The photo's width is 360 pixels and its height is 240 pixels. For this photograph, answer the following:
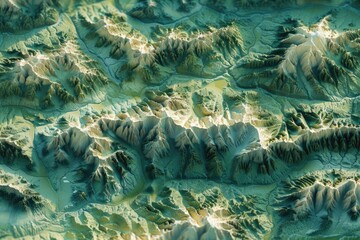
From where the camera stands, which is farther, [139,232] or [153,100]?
[153,100]

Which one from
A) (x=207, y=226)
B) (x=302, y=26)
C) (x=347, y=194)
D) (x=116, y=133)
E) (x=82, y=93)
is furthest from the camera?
Result: (x=302, y=26)

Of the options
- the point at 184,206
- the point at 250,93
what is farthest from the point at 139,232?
the point at 250,93

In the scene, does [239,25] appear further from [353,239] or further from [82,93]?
[353,239]

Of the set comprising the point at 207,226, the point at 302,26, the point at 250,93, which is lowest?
the point at 207,226

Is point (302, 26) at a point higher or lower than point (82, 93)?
higher

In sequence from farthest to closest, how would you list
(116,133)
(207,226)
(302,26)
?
(302,26) < (116,133) < (207,226)

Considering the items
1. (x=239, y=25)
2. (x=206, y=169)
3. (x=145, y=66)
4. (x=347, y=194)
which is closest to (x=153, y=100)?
(x=145, y=66)

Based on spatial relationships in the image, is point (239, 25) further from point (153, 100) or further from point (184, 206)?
point (184, 206)
